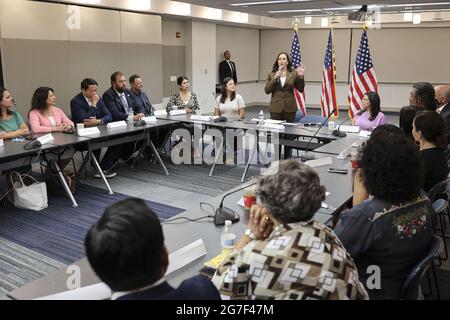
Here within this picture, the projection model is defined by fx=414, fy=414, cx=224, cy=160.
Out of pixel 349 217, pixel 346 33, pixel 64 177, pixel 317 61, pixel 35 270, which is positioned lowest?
pixel 35 270

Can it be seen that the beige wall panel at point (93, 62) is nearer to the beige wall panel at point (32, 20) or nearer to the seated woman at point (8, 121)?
the beige wall panel at point (32, 20)

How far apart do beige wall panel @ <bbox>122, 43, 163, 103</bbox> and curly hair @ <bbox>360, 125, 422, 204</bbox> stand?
6.46 meters

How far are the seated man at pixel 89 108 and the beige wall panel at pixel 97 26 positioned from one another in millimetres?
1665

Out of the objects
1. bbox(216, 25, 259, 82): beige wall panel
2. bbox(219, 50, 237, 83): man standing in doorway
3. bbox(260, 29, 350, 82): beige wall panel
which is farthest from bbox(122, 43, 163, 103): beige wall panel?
bbox(260, 29, 350, 82): beige wall panel

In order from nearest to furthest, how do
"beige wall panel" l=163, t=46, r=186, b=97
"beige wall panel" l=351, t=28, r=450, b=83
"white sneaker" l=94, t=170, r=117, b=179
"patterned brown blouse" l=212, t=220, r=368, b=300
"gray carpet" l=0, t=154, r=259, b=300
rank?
"patterned brown blouse" l=212, t=220, r=368, b=300 < "gray carpet" l=0, t=154, r=259, b=300 < "white sneaker" l=94, t=170, r=117, b=179 < "beige wall panel" l=163, t=46, r=186, b=97 < "beige wall panel" l=351, t=28, r=450, b=83

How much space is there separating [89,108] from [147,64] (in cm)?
291

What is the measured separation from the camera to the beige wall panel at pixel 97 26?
6.67 metres

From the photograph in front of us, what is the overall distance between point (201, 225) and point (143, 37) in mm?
6442

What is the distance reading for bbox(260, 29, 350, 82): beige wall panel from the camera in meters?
11.5

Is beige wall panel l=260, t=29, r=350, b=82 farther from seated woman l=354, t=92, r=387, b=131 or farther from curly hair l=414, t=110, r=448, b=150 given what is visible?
curly hair l=414, t=110, r=448, b=150

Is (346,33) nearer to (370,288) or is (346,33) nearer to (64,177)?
(64,177)

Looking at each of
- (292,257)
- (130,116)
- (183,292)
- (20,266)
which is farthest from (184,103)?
(183,292)
